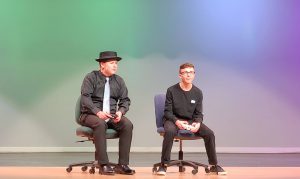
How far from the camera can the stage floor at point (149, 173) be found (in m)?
5.07

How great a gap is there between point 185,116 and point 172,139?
1.34 ft

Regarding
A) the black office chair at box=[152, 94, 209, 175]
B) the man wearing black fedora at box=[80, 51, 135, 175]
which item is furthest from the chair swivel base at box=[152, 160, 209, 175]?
the man wearing black fedora at box=[80, 51, 135, 175]

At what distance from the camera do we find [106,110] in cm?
566

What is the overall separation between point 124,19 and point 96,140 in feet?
12.7

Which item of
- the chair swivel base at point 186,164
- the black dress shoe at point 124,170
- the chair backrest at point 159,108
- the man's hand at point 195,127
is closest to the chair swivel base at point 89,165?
the black dress shoe at point 124,170

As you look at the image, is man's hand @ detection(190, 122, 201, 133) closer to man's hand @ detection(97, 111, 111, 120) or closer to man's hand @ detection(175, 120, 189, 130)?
man's hand @ detection(175, 120, 189, 130)

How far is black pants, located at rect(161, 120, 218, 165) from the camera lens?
535 cm

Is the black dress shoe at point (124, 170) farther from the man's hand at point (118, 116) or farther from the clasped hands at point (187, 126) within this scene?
the clasped hands at point (187, 126)

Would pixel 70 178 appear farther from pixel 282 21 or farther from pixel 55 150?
pixel 282 21

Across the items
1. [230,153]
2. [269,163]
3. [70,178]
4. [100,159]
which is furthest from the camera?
[230,153]

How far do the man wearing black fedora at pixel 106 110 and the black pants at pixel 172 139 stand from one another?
0.39 meters

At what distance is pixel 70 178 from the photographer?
4.87m

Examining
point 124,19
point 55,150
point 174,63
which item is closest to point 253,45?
point 174,63

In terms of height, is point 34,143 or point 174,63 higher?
point 174,63
